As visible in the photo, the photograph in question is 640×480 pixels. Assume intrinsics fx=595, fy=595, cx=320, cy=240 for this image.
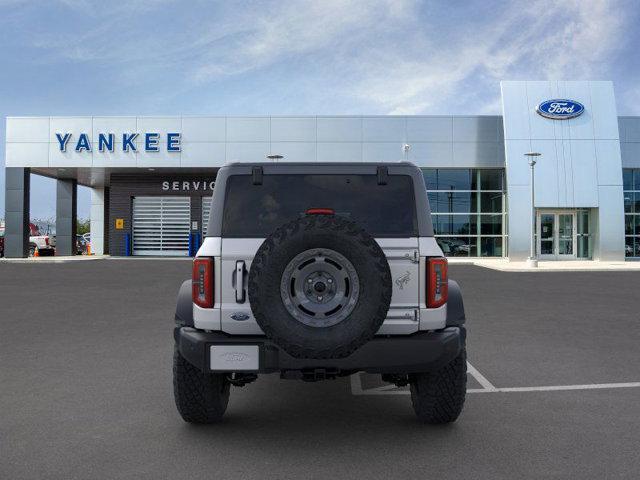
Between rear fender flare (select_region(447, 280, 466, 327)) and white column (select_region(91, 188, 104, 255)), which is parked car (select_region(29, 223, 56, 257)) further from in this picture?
rear fender flare (select_region(447, 280, 466, 327))

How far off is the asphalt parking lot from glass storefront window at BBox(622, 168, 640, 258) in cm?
2857

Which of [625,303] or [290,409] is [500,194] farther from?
[290,409]

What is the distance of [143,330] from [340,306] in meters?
6.01

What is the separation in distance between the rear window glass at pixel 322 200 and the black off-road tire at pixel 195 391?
112 centimetres

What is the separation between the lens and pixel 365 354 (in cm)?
387

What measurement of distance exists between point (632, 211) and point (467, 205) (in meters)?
9.79

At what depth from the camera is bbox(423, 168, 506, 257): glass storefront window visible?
3350 centimetres

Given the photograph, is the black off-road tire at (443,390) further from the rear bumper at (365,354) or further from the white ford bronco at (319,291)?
the rear bumper at (365,354)

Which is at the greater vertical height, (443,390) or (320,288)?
(320,288)

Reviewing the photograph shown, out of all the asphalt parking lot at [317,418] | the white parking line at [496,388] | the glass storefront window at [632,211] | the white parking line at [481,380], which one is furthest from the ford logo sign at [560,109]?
the white parking line at [496,388]

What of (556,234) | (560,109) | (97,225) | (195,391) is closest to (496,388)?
(195,391)

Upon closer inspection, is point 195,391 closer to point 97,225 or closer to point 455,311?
point 455,311

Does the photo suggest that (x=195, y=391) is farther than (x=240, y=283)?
Yes

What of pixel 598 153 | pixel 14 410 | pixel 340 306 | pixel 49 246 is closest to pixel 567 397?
pixel 340 306
